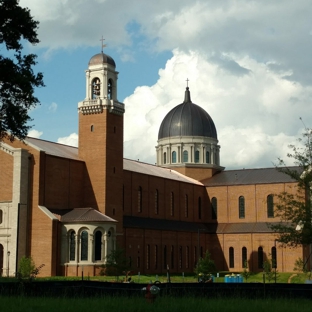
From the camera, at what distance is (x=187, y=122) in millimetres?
101312

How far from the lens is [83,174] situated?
229 ft

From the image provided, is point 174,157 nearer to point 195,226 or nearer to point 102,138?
point 195,226

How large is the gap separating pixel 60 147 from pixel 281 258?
31.9 m

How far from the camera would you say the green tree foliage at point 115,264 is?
2319 inches

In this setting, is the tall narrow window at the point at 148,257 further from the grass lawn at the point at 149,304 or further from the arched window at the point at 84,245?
the grass lawn at the point at 149,304

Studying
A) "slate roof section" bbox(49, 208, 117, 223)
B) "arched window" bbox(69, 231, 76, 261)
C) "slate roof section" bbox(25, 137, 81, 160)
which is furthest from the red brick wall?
"arched window" bbox(69, 231, 76, 261)

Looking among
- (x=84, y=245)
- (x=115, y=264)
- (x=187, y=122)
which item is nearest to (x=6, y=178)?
(x=84, y=245)

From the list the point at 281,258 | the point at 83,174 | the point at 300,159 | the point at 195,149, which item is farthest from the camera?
the point at 195,149

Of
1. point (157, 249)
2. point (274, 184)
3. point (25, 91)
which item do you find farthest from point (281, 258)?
point (25, 91)

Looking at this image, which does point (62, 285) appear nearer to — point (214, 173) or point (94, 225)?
point (94, 225)

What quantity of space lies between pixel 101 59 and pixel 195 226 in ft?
98.0

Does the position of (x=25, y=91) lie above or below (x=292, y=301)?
above

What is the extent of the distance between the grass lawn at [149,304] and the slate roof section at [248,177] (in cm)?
6488

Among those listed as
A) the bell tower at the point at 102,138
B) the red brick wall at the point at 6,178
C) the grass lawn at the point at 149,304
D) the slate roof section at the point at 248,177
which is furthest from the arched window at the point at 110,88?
the grass lawn at the point at 149,304
